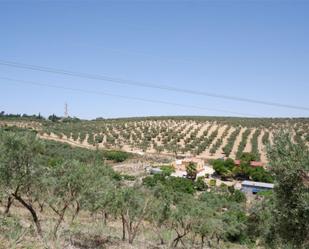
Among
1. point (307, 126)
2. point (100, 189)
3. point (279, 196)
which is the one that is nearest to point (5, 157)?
point (100, 189)

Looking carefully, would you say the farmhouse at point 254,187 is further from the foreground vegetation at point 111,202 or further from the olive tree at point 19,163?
the olive tree at point 19,163

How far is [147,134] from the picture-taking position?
120625mm

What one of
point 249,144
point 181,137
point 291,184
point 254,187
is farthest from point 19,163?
point 181,137

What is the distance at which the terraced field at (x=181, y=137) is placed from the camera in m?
101

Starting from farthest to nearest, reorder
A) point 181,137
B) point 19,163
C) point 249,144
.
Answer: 1. point 181,137
2. point 249,144
3. point 19,163

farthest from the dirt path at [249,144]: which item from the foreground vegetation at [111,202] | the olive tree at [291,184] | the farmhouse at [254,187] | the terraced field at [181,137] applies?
the olive tree at [291,184]

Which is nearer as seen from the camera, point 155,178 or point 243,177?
point 155,178

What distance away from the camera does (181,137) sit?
117 m

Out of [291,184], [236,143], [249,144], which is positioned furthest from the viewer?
[236,143]

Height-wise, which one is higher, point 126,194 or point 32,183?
point 32,183

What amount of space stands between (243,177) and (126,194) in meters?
50.1

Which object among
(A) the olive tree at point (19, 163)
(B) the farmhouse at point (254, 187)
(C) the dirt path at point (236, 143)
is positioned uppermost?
(A) the olive tree at point (19, 163)

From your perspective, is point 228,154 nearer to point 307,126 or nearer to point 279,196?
point 307,126

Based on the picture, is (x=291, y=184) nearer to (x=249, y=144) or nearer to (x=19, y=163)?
(x=19, y=163)
